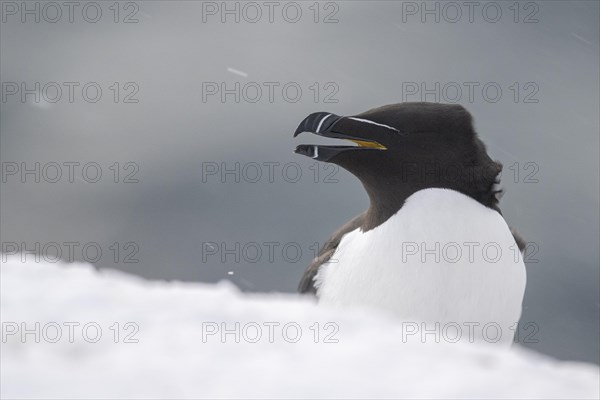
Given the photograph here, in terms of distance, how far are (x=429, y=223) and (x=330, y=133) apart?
1.71ft

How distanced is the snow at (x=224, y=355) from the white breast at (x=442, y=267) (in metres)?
1.92

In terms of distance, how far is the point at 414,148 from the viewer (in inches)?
136

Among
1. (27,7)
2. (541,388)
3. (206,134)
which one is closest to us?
(541,388)

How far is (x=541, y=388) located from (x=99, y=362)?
23.7 inches

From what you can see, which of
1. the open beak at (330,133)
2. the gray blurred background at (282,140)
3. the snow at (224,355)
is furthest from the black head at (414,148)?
the gray blurred background at (282,140)

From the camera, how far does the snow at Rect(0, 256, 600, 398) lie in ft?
3.76

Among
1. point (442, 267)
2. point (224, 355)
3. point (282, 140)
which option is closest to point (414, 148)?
point (442, 267)

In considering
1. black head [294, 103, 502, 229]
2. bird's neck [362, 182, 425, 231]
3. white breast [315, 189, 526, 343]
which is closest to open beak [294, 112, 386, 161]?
black head [294, 103, 502, 229]

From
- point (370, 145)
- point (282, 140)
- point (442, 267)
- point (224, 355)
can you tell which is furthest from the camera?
point (282, 140)

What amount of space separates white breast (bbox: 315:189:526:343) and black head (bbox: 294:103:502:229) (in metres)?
0.07

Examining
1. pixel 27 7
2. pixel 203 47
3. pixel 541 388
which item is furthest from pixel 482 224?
pixel 27 7

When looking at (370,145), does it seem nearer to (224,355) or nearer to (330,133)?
(330,133)

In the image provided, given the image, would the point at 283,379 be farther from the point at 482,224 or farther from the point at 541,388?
the point at 482,224

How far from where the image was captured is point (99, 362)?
1.21 m
